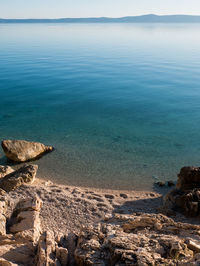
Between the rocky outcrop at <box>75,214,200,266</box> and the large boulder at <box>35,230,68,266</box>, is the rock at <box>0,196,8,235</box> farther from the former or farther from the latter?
the rocky outcrop at <box>75,214,200,266</box>

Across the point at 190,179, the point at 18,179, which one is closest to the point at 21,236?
the point at 18,179

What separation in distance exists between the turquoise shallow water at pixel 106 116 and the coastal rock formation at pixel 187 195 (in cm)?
244

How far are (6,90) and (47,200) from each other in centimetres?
1996

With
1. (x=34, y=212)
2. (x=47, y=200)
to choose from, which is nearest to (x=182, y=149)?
(x=47, y=200)

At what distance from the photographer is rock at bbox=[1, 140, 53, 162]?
1428cm

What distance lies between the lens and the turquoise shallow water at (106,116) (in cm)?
1427

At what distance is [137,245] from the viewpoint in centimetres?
566

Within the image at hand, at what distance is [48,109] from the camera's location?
909 inches

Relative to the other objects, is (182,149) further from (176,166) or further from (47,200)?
(47,200)

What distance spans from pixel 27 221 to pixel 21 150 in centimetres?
735

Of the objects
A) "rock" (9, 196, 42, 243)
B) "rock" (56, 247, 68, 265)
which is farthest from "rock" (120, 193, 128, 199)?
"rock" (56, 247, 68, 265)

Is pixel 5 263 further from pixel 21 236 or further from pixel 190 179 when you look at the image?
pixel 190 179

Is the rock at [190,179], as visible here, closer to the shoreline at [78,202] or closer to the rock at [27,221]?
the shoreline at [78,202]

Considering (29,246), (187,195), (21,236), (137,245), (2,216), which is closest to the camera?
(137,245)
